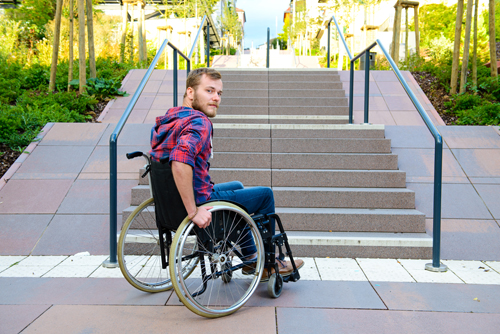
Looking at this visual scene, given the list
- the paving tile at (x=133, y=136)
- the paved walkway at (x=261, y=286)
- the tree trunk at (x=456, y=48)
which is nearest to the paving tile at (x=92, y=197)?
the paved walkway at (x=261, y=286)

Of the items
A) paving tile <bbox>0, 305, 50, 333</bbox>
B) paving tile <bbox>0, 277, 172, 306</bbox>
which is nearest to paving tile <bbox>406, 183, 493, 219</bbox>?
paving tile <bbox>0, 277, 172, 306</bbox>

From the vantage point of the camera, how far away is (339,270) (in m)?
3.06

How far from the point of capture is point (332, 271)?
304 centimetres

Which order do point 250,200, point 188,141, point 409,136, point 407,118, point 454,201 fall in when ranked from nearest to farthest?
Result: point 188,141, point 250,200, point 454,201, point 409,136, point 407,118

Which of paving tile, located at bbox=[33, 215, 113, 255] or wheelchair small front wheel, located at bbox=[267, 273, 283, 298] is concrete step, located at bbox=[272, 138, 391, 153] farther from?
wheelchair small front wheel, located at bbox=[267, 273, 283, 298]

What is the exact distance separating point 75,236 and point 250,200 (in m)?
2.01

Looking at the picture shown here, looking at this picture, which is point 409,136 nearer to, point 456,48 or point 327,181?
point 327,181

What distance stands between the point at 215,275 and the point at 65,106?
4.64m

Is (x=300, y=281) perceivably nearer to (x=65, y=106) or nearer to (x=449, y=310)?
(x=449, y=310)

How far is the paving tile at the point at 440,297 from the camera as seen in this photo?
2.40m

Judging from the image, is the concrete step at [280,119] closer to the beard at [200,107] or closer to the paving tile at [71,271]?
the paving tile at [71,271]

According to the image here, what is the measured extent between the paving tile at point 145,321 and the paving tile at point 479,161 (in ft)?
10.3

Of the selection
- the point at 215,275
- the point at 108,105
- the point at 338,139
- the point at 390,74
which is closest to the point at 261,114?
the point at 338,139

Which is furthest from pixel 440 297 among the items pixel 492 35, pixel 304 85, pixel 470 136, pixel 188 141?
pixel 492 35
